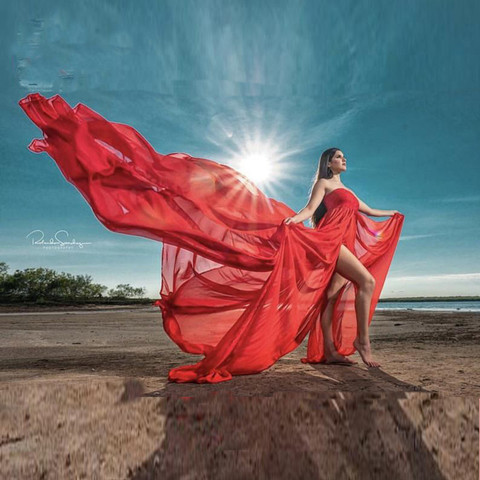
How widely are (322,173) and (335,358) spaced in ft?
8.25

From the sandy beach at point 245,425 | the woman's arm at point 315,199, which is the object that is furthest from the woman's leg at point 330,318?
the woman's arm at point 315,199

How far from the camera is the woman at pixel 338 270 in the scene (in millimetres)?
5035

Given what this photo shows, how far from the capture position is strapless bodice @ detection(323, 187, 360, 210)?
5.31m

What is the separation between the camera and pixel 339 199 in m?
5.32

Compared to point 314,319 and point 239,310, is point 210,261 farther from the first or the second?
point 314,319

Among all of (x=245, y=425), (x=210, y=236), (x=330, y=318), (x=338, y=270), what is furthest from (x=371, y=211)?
(x=245, y=425)

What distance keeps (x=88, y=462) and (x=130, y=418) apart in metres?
0.60

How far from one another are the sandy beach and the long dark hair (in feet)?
6.89

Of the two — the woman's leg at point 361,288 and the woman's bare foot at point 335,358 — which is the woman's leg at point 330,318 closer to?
the woman's bare foot at point 335,358

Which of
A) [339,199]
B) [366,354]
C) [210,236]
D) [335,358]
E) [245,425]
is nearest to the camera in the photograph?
[245,425]

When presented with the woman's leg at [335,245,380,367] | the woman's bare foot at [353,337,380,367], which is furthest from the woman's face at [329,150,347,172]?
the woman's bare foot at [353,337,380,367]

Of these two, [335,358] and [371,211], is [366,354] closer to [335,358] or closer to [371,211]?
[335,358]

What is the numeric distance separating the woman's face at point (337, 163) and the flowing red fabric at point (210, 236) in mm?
319

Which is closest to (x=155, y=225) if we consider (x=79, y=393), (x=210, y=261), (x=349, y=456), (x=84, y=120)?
(x=210, y=261)
